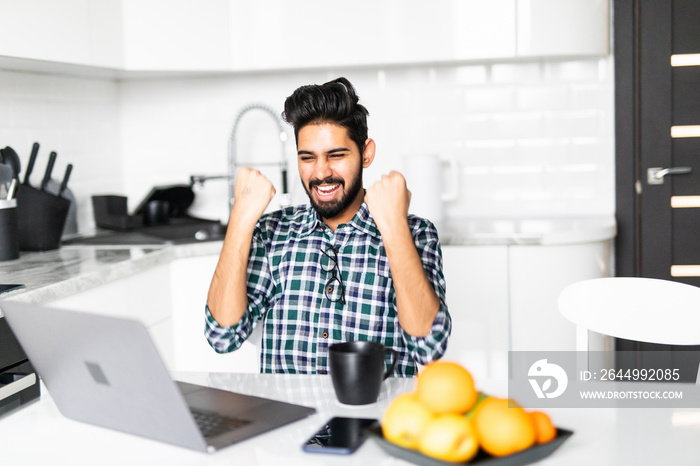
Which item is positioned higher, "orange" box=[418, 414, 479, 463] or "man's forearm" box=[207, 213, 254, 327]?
"man's forearm" box=[207, 213, 254, 327]

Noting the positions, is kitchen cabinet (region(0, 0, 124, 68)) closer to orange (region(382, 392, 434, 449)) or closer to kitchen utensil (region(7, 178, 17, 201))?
kitchen utensil (region(7, 178, 17, 201))

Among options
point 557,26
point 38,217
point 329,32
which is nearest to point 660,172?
point 557,26

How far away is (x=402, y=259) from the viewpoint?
1.57 m

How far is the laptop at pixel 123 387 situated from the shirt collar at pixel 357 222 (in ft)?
2.17

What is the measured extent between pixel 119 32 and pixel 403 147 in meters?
1.22

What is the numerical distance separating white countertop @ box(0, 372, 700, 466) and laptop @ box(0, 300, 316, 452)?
21 mm

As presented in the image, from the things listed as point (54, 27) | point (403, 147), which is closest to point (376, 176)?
point (403, 147)

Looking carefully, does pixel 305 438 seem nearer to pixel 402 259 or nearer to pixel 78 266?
pixel 402 259

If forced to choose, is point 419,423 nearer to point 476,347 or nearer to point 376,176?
point 476,347

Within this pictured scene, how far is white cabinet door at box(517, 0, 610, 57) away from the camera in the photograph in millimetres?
2826

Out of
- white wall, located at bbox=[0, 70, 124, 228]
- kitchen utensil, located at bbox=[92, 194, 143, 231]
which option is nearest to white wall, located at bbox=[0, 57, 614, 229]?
white wall, located at bbox=[0, 70, 124, 228]

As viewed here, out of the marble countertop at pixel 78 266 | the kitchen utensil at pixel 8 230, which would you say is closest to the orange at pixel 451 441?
the marble countertop at pixel 78 266

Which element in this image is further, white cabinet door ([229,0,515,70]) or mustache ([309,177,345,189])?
white cabinet door ([229,0,515,70])

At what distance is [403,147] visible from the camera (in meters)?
3.28
